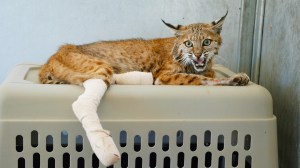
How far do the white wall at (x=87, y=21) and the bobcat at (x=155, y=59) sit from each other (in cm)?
14

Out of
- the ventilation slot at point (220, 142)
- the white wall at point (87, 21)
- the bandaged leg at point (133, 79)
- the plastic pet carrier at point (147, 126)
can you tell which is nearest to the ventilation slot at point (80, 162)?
the plastic pet carrier at point (147, 126)

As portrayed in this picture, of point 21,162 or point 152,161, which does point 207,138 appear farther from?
point 21,162

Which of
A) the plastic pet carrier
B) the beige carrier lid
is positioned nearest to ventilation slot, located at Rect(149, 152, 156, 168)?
the plastic pet carrier

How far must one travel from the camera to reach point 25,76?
1164mm

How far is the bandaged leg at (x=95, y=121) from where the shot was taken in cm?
76

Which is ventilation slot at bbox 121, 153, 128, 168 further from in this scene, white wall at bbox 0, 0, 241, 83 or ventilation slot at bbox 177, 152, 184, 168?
white wall at bbox 0, 0, 241, 83

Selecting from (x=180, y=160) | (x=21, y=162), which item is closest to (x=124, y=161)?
(x=180, y=160)

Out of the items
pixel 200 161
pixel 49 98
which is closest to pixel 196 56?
pixel 200 161

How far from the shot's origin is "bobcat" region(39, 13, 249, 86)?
111 cm

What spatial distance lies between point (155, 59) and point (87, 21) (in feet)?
1.06

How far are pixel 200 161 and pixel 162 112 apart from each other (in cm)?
15

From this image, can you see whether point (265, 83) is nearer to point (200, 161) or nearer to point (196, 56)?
point (196, 56)

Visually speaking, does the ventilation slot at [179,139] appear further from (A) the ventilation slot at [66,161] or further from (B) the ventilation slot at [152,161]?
(A) the ventilation slot at [66,161]

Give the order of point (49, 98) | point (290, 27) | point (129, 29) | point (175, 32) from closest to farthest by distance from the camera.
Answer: point (49, 98)
point (290, 27)
point (175, 32)
point (129, 29)
